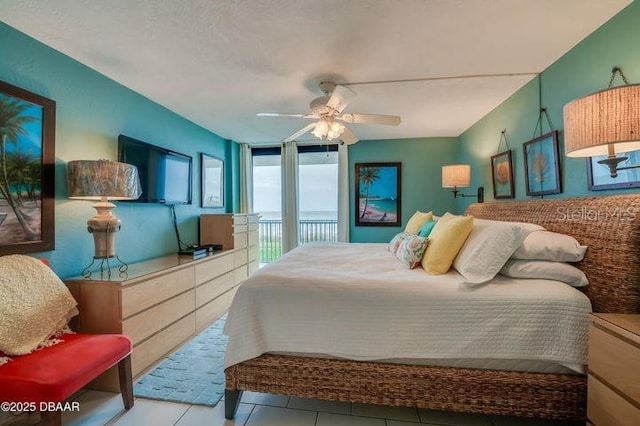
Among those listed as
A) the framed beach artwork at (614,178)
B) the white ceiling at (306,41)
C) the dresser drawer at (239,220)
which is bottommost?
the dresser drawer at (239,220)

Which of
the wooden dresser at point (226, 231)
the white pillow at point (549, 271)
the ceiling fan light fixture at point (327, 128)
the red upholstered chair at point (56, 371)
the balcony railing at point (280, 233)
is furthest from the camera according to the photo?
the balcony railing at point (280, 233)

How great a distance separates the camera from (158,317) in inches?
89.8

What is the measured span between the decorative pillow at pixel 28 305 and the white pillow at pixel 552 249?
2.80 m

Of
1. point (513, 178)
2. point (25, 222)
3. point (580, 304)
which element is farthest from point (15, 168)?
point (513, 178)

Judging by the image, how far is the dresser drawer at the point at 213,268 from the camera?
2953mm

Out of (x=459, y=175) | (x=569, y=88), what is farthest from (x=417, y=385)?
(x=459, y=175)

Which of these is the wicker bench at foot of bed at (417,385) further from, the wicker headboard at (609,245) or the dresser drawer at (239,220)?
the dresser drawer at (239,220)

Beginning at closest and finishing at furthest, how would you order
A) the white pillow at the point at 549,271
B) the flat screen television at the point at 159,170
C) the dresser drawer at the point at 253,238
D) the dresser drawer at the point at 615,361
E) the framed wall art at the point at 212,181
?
the dresser drawer at the point at 615,361 < the white pillow at the point at 549,271 < the flat screen television at the point at 159,170 < the framed wall art at the point at 212,181 < the dresser drawer at the point at 253,238

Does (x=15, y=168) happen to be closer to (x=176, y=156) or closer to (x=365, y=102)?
(x=176, y=156)

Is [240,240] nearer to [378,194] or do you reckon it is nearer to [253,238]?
[253,238]

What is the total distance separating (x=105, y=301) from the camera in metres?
1.93

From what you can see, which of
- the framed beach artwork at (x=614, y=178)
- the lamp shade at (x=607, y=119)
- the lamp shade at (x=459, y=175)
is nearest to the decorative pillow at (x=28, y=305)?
the lamp shade at (x=607, y=119)

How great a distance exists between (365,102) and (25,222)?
9.88ft

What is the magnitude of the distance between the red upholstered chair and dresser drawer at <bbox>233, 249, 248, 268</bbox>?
210 cm
